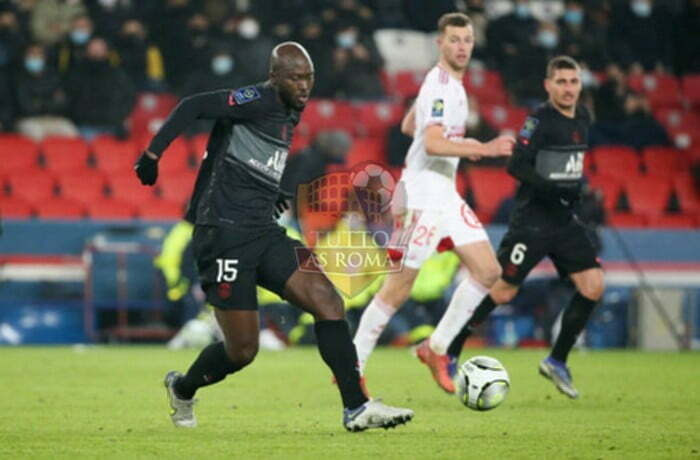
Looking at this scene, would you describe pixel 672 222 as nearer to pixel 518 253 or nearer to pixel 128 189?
pixel 128 189

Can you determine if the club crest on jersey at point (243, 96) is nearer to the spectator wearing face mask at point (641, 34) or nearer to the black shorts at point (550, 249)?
the black shorts at point (550, 249)

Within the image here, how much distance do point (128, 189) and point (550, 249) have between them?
29.4ft

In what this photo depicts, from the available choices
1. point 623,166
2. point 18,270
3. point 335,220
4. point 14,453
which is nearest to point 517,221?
point 14,453

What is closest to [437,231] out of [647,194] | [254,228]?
[254,228]

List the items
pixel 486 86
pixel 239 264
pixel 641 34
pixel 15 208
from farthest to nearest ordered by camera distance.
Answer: pixel 641 34 → pixel 486 86 → pixel 15 208 → pixel 239 264

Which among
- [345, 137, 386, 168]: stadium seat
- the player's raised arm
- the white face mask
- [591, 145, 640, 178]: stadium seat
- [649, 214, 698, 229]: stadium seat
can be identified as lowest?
[649, 214, 698, 229]: stadium seat

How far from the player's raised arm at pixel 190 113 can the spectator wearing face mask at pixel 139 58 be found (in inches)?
504

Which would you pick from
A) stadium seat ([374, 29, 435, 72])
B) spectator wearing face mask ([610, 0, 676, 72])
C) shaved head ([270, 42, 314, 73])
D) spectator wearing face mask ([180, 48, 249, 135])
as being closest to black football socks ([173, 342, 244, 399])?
shaved head ([270, 42, 314, 73])

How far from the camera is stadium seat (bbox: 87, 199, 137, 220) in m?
18.9

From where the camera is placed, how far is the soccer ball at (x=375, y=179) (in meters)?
15.8

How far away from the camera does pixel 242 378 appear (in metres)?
13.0

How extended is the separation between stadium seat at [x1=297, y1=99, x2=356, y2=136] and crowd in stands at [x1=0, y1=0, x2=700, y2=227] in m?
0.02

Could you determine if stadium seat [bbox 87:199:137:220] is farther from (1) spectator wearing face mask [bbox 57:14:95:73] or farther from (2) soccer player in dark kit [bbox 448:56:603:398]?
(2) soccer player in dark kit [bbox 448:56:603:398]

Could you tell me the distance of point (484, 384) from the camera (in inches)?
378
